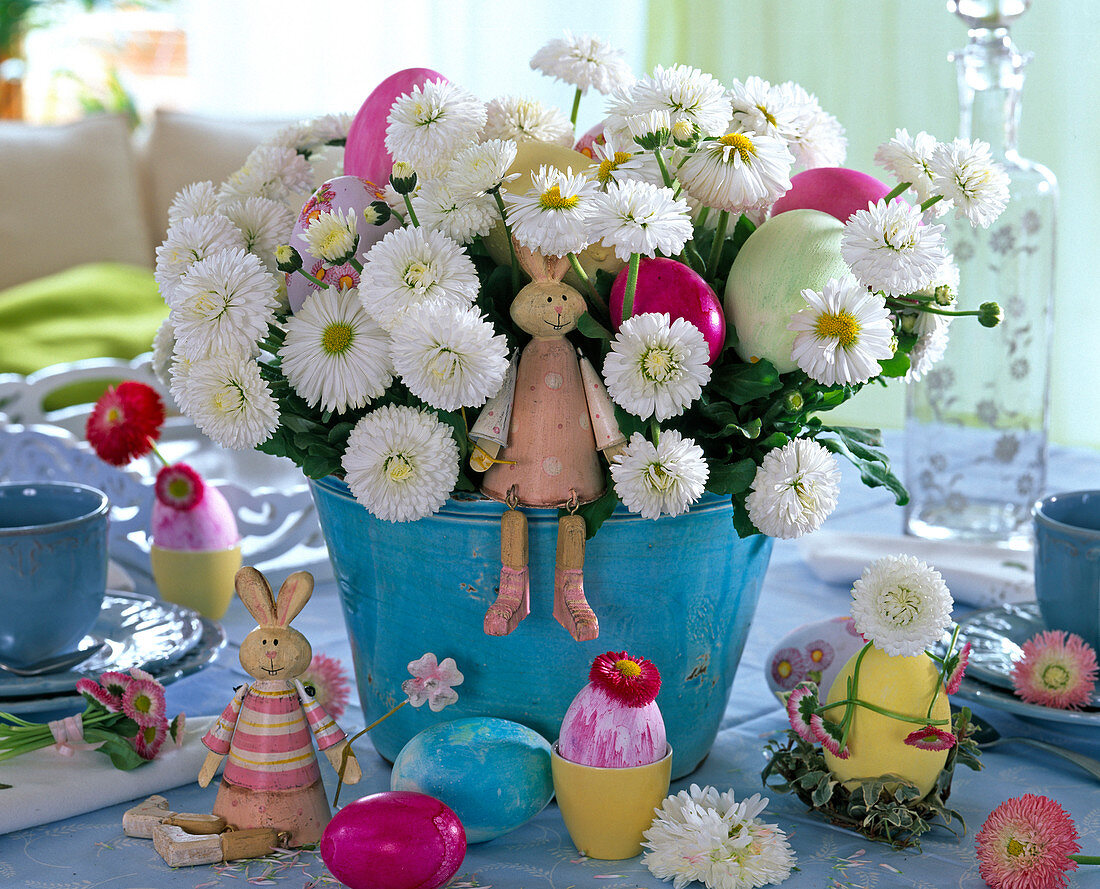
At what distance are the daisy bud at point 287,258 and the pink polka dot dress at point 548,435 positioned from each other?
0.12m

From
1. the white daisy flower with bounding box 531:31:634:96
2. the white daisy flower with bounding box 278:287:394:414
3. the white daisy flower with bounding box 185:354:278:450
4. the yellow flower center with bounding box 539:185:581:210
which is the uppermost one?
the white daisy flower with bounding box 531:31:634:96

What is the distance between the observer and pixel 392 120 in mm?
539

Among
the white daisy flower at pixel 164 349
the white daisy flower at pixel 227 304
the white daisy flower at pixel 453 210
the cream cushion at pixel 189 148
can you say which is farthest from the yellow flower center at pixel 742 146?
the cream cushion at pixel 189 148

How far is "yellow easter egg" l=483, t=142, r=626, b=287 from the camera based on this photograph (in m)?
0.55

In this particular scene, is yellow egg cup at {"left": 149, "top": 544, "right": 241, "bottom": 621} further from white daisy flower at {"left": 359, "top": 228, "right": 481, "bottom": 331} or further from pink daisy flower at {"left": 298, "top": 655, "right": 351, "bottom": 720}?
white daisy flower at {"left": 359, "top": 228, "right": 481, "bottom": 331}

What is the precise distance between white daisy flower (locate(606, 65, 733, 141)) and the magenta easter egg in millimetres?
320

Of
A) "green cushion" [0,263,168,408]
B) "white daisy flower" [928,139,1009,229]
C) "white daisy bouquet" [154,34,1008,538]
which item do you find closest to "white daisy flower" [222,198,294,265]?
"white daisy bouquet" [154,34,1008,538]

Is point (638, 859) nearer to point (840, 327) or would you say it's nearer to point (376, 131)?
point (840, 327)

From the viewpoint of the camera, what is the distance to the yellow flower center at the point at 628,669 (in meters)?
0.50

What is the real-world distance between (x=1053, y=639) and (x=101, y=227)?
7.30 ft

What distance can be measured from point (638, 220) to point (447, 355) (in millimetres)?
95

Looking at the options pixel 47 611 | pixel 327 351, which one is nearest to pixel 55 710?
pixel 47 611

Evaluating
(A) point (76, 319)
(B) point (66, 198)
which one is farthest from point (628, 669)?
(B) point (66, 198)

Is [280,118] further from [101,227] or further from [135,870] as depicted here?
[135,870]
